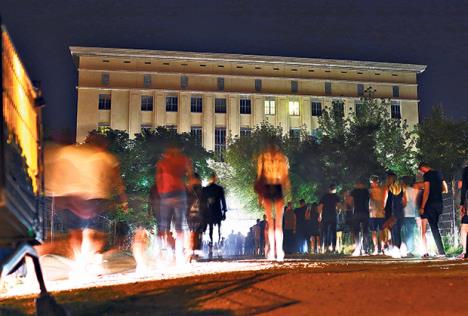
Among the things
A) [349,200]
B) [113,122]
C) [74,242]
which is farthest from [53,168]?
[113,122]

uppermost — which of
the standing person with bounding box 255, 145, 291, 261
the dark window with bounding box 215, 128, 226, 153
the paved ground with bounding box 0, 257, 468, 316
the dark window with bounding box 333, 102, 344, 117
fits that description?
the dark window with bounding box 215, 128, 226, 153

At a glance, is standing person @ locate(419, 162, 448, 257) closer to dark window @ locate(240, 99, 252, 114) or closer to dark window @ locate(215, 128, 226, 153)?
dark window @ locate(215, 128, 226, 153)

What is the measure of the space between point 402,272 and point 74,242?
587 cm

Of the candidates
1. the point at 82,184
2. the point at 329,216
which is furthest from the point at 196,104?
the point at 82,184

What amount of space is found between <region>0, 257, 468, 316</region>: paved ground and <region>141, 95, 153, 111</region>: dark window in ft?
257

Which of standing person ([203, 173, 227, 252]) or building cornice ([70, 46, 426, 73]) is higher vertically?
building cornice ([70, 46, 426, 73])

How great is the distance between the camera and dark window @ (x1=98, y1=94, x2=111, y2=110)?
3383 inches

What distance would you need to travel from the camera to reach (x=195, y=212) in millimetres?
14086

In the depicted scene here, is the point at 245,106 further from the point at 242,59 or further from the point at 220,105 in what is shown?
the point at 242,59

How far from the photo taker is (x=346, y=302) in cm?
648

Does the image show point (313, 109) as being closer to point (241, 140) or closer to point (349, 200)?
point (241, 140)

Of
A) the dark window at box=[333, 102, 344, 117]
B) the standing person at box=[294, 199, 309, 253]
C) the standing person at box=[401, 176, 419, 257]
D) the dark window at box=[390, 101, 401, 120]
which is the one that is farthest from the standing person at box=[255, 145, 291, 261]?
the dark window at box=[390, 101, 401, 120]

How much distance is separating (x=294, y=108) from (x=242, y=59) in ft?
31.2

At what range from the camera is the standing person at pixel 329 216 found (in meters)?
17.8
